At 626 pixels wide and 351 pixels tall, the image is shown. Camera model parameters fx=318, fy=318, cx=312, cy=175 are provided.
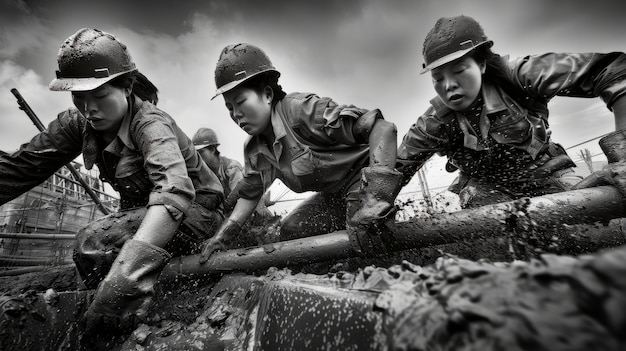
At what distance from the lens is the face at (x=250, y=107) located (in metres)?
2.76

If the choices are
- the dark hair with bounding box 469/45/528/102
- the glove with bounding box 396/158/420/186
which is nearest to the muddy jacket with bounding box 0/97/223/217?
the glove with bounding box 396/158/420/186

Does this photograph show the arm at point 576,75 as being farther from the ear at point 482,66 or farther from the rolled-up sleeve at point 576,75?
the ear at point 482,66

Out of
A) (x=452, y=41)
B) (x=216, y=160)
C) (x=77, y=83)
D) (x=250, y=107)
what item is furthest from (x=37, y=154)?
(x=452, y=41)

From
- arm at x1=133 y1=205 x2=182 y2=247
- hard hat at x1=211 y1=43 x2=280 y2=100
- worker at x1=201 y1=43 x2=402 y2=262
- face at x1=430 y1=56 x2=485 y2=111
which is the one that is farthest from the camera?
hard hat at x1=211 y1=43 x2=280 y2=100

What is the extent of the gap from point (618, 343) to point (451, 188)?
367 centimetres

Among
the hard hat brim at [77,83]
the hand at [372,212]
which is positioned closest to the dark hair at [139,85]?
the hard hat brim at [77,83]

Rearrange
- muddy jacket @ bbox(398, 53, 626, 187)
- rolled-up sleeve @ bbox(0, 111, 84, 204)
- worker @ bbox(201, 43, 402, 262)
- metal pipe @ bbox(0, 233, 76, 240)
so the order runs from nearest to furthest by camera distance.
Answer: muddy jacket @ bbox(398, 53, 626, 187) < worker @ bbox(201, 43, 402, 262) < rolled-up sleeve @ bbox(0, 111, 84, 204) < metal pipe @ bbox(0, 233, 76, 240)

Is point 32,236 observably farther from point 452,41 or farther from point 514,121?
point 514,121

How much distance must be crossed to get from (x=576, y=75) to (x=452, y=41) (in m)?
0.89

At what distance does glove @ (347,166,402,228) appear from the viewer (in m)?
1.99

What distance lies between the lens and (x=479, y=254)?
2459 mm

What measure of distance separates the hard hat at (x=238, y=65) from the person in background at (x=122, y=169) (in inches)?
23.3

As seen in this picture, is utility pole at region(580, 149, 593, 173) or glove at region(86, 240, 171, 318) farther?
utility pole at region(580, 149, 593, 173)

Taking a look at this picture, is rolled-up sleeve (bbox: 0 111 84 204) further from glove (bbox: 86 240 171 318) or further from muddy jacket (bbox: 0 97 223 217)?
glove (bbox: 86 240 171 318)
